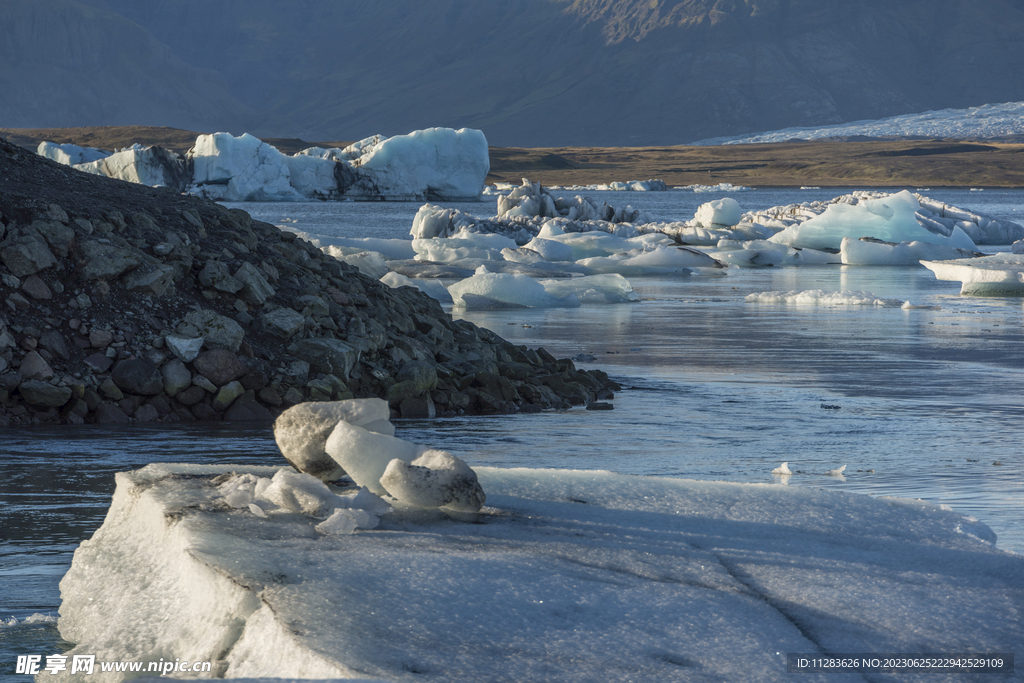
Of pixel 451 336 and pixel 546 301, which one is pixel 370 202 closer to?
pixel 546 301

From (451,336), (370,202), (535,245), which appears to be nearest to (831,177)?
(370,202)

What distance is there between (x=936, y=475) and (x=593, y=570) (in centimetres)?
335

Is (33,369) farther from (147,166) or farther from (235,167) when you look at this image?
(235,167)

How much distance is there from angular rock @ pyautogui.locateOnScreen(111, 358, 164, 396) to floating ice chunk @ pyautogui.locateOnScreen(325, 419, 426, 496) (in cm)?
424

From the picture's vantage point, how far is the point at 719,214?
115ft

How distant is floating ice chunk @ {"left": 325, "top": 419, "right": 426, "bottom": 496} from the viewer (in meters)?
3.48

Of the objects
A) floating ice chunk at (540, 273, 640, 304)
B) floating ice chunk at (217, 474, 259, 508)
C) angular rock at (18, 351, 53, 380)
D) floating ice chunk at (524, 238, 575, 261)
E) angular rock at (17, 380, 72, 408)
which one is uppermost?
floating ice chunk at (217, 474, 259, 508)

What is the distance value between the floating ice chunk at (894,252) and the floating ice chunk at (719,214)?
6195 mm

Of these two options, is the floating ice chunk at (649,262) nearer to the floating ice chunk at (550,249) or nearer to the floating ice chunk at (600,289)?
the floating ice chunk at (550,249)

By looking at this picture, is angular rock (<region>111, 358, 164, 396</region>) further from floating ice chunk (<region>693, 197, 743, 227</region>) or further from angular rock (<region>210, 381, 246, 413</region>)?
floating ice chunk (<region>693, 197, 743, 227</region>)

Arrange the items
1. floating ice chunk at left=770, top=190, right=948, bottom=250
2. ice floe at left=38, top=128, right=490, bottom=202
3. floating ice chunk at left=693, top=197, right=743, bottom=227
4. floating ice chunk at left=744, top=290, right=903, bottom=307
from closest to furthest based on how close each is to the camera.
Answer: floating ice chunk at left=744, top=290, right=903, bottom=307
floating ice chunk at left=770, top=190, right=948, bottom=250
floating ice chunk at left=693, top=197, right=743, bottom=227
ice floe at left=38, top=128, right=490, bottom=202

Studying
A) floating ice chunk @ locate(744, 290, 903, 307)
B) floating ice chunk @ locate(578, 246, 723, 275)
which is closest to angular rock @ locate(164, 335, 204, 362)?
floating ice chunk @ locate(744, 290, 903, 307)

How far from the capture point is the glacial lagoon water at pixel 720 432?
4.80 m

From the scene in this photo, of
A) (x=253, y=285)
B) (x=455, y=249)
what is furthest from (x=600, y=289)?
(x=253, y=285)
